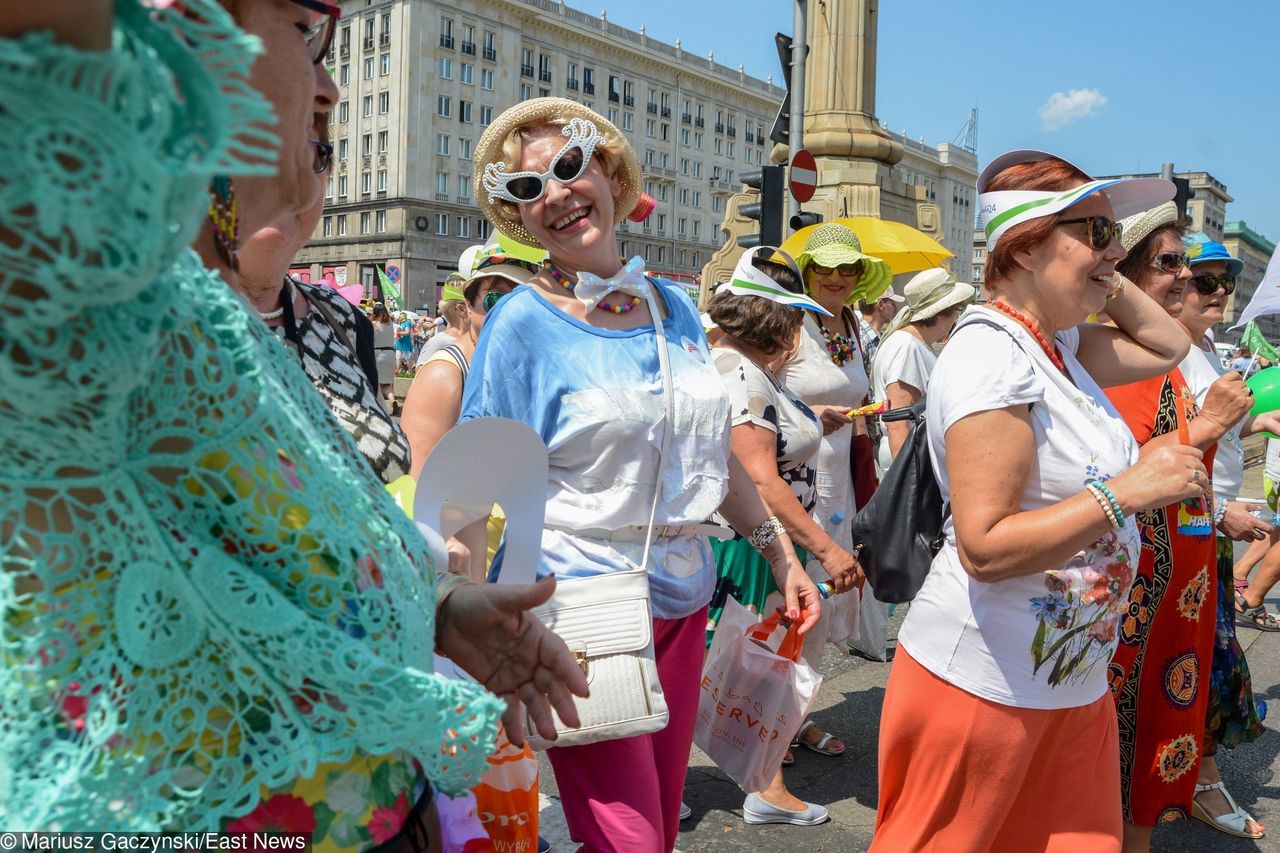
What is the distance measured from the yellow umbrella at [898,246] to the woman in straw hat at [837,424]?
336cm

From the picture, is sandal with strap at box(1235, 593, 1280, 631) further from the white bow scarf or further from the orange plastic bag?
the orange plastic bag

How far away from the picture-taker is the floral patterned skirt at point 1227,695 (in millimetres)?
3730

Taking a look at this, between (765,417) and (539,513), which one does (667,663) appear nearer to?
(539,513)

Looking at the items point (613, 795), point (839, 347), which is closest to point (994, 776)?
point (613, 795)

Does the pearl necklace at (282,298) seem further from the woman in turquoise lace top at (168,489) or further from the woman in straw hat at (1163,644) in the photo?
the woman in straw hat at (1163,644)

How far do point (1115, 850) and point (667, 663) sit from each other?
1108 mm

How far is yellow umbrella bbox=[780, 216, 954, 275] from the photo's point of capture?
916cm

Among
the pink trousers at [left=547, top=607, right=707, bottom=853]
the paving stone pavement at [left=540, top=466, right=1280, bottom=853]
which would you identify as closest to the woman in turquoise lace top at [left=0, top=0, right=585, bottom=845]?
the pink trousers at [left=547, top=607, right=707, bottom=853]

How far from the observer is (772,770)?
124 inches

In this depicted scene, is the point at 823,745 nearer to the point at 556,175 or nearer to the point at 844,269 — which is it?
the point at 844,269

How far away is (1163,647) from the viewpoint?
3271 millimetres

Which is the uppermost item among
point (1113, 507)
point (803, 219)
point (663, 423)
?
point (803, 219)

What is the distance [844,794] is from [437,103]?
2668 inches

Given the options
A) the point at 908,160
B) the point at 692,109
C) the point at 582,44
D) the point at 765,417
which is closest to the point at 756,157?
the point at 692,109
